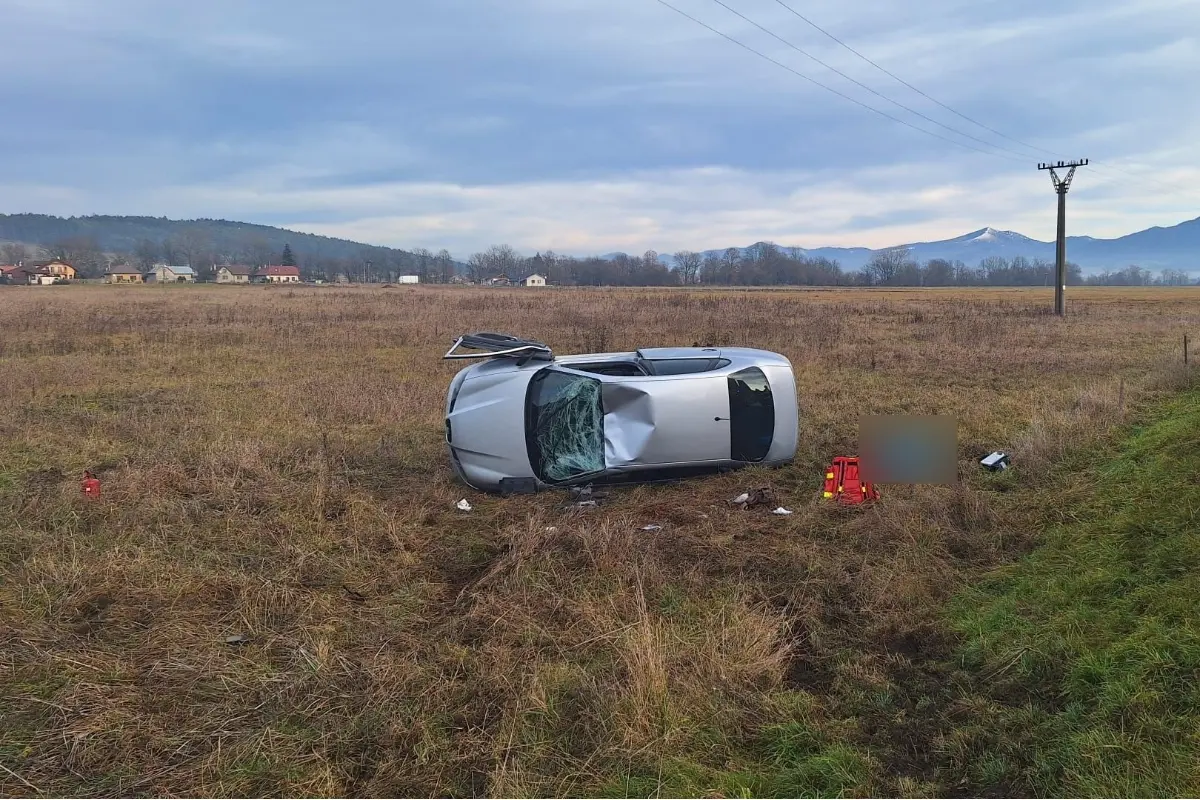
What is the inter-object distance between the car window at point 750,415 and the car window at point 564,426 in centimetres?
135

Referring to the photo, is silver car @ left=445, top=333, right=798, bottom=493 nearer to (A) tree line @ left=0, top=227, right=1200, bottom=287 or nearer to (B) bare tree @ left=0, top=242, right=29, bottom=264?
(A) tree line @ left=0, top=227, right=1200, bottom=287

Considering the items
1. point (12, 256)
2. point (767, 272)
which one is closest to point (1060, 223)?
point (767, 272)

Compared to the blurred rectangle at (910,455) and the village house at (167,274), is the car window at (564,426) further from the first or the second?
the village house at (167,274)

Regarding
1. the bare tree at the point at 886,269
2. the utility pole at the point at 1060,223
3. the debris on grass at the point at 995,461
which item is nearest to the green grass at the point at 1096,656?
the debris on grass at the point at 995,461

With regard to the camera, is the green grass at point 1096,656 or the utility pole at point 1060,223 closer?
the green grass at point 1096,656

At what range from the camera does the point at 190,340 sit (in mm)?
18562

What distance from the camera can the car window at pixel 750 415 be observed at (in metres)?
7.06

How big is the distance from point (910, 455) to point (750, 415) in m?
1.52

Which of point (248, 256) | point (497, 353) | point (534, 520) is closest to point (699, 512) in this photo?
point (534, 520)

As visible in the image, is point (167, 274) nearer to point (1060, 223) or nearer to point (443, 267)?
point (443, 267)

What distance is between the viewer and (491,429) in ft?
22.5

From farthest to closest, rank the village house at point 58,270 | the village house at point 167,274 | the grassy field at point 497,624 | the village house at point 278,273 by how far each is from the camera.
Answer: the village house at point 278,273, the village house at point 167,274, the village house at point 58,270, the grassy field at point 497,624

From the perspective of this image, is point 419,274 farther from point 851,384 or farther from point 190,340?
point 851,384

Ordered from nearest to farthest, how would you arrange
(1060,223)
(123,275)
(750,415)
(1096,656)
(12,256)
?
(1096,656) → (750,415) → (1060,223) → (123,275) → (12,256)
